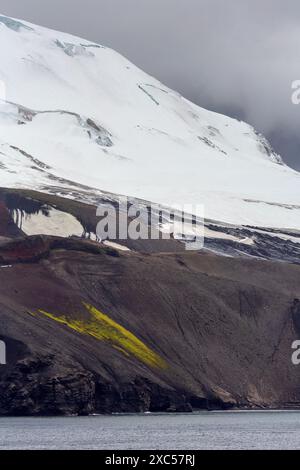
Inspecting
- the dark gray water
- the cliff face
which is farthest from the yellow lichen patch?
the dark gray water

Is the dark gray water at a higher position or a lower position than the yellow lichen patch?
lower

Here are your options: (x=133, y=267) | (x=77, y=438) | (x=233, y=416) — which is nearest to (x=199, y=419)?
(x=233, y=416)

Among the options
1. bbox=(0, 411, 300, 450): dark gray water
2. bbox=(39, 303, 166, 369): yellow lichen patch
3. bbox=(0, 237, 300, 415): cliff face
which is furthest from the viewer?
bbox=(39, 303, 166, 369): yellow lichen patch

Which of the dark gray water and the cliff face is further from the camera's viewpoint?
the cliff face

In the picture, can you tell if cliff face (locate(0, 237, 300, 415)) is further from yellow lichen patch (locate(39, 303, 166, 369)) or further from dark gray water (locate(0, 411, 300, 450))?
dark gray water (locate(0, 411, 300, 450))

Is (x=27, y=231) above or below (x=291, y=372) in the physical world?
above

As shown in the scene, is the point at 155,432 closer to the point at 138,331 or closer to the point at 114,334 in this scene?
the point at 114,334

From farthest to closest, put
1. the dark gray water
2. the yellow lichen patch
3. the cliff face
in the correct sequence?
the yellow lichen patch, the cliff face, the dark gray water
